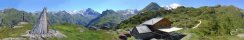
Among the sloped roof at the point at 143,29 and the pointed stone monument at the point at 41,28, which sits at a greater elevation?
the pointed stone monument at the point at 41,28

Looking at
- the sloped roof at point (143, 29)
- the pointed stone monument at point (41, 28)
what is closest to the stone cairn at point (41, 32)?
the pointed stone monument at point (41, 28)

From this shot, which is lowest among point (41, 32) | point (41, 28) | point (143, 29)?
point (143, 29)

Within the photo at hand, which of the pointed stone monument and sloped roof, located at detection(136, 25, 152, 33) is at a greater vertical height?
the pointed stone monument

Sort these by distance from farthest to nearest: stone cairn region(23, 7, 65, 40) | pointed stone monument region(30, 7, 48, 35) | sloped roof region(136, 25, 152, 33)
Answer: sloped roof region(136, 25, 152, 33)
pointed stone monument region(30, 7, 48, 35)
stone cairn region(23, 7, 65, 40)

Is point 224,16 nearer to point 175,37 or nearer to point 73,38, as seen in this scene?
point 175,37

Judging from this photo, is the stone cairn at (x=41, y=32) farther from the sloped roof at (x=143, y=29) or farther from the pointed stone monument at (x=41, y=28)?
the sloped roof at (x=143, y=29)

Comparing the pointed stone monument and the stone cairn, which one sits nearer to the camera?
the stone cairn

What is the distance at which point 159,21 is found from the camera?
8756cm

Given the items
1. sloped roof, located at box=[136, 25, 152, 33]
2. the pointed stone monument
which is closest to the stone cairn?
the pointed stone monument

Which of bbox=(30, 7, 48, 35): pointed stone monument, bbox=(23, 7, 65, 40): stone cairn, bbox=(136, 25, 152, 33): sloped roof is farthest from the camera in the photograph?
bbox=(136, 25, 152, 33): sloped roof

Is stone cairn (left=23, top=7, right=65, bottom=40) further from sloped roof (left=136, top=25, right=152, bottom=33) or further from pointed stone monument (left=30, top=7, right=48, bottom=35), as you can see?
sloped roof (left=136, top=25, right=152, bottom=33)

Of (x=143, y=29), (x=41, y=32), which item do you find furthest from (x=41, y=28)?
(x=143, y=29)

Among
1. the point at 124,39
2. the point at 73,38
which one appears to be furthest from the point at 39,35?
the point at 124,39

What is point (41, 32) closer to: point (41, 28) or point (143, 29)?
point (41, 28)
